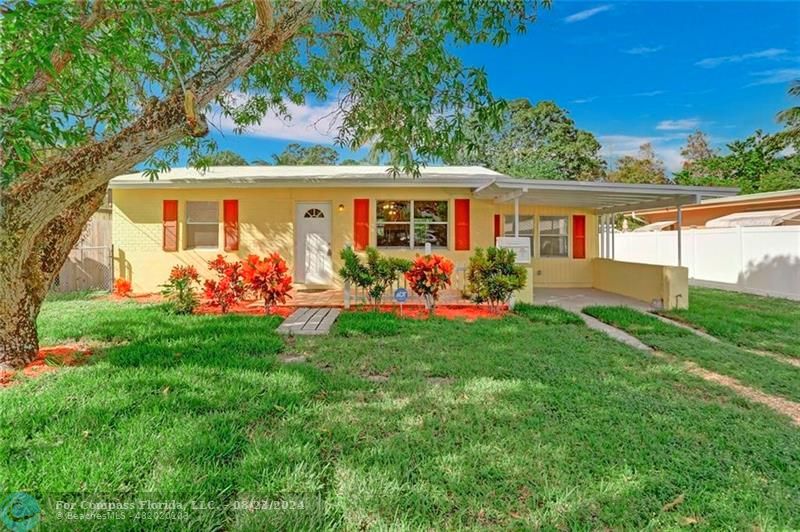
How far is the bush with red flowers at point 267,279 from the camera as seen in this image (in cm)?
695

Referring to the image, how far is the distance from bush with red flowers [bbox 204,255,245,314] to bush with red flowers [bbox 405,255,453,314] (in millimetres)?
3119

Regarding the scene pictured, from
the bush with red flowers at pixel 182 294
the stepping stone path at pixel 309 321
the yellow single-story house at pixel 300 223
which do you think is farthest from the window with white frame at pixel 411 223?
the bush with red flowers at pixel 182 294

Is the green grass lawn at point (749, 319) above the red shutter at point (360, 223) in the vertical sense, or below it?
below

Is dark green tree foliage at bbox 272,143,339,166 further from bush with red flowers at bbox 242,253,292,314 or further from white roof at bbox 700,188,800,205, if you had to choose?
bush with red flowers at bbox 242,253,292,314

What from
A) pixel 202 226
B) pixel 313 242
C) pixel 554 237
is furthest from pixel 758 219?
pixel 202 226

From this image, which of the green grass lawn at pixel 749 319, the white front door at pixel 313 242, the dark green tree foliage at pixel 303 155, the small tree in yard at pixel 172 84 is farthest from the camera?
the dark green tree foliage at pixel 303 155

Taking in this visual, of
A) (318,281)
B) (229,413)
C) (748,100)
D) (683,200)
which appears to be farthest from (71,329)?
(748,100)

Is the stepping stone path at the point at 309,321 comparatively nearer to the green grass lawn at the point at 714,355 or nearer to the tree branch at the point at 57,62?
the tree branch at the point at 57,62

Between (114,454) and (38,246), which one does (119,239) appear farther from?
(114,454)

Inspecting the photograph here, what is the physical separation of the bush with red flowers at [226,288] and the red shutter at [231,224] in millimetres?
2372

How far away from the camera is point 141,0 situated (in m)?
3.99

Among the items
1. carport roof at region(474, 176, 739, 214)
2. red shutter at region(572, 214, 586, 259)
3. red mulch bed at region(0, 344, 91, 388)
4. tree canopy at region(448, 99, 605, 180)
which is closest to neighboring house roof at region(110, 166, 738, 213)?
carport roof at region(474, 176, 739, 214)

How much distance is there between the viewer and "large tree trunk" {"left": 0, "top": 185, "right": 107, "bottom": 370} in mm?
4133

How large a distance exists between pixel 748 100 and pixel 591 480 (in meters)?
23.8
